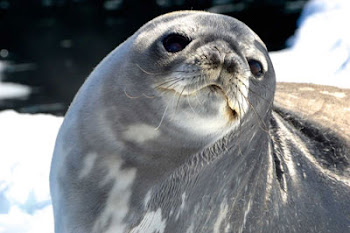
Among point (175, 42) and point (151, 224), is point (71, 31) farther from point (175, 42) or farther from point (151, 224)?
point (175, 42)

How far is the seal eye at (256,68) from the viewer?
372 cm

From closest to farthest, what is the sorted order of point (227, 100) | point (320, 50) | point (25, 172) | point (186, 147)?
point (227, 100) → point (186, 147) → point (25, 172) → point (320, 50)

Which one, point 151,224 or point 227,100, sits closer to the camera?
→ point 227,100

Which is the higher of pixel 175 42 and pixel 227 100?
pixel 175 42

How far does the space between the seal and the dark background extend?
16.7 feet

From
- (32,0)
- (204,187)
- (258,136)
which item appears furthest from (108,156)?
(32,0)

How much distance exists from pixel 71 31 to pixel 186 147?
8.61 m

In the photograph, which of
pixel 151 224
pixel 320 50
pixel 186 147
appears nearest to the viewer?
pixel 186 147

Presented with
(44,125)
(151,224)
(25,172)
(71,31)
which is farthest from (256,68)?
(71,31)

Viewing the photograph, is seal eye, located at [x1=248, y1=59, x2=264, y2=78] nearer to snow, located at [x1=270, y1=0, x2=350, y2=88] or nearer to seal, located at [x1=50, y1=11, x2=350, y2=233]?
seal, located at [x1=50, y1=11, x2=350, y2=233]

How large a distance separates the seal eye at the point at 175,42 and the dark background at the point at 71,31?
5.61 metres

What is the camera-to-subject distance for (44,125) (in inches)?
303

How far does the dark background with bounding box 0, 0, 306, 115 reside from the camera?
9.99 meters

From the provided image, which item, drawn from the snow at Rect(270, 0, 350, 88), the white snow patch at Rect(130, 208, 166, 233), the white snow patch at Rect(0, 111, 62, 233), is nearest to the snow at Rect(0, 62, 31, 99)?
the white snow patch at Rect(0, 111, 62, 233)
